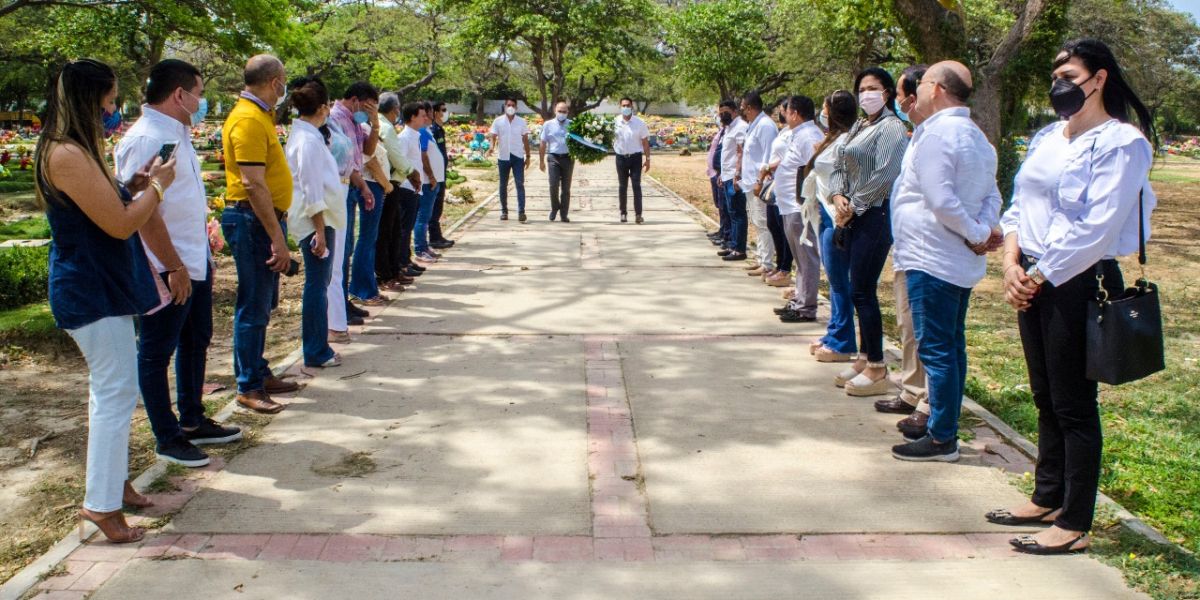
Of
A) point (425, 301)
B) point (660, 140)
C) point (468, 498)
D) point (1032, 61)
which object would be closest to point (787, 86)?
point (660, 140)

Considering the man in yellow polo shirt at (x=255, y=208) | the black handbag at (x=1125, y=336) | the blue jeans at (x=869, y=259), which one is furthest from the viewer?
the blue jeans at (x=869, y=259)

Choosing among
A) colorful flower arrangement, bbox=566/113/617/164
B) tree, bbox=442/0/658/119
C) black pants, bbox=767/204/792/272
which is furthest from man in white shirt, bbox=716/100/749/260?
tree, bbox=442/0/658/119

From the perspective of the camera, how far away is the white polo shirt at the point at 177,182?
468 centimetres

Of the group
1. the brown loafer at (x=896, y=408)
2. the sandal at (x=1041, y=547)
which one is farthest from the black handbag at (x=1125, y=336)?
the brown loafer at (x=896, y=408)

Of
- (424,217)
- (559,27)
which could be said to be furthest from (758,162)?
(559,27)

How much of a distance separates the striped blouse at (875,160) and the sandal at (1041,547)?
2.38 metres

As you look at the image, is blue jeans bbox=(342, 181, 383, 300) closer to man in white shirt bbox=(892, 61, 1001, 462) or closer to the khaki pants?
the khaki pants

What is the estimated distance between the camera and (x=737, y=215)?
1164 centimetres

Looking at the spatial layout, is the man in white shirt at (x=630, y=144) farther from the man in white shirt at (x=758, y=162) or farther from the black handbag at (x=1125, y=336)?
the black handbag at (x=1125, y=336)

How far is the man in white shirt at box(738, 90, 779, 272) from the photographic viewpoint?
10172 millimetres

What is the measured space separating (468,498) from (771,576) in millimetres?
1462

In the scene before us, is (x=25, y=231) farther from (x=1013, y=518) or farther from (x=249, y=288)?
(x=1013, y=518)

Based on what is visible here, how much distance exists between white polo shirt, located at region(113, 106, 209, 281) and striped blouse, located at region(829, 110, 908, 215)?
357 cm

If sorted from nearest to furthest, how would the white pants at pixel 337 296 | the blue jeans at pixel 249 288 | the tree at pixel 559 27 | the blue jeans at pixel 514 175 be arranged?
the blue jeans at pixel 249 288 < the white pants at pixel 337 296 < the blue jeans at pixel 514 175 < the tree at pixel 559 27
